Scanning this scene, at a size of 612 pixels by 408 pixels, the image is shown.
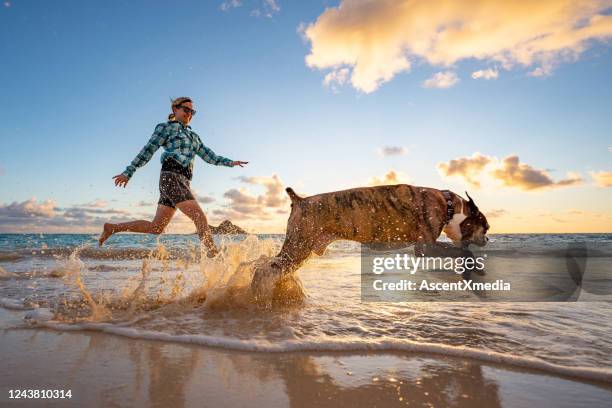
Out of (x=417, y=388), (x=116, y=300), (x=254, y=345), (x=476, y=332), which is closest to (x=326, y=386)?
(x=417, y=388)

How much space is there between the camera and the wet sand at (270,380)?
210 centimetres

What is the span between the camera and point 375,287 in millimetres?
6230

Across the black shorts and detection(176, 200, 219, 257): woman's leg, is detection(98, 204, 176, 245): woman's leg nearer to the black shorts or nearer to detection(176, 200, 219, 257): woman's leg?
the black shorts

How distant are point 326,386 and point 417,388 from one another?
0.57 meters

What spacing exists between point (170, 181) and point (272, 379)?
3.63m

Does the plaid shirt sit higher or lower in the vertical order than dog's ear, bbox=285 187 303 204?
higher

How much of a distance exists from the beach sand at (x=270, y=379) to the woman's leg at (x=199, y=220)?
2292 mm

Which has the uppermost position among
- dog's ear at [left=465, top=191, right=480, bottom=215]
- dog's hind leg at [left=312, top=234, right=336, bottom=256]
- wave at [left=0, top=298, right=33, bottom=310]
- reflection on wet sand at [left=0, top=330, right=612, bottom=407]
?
dog's ear at [left=465, top=191, right=480, bottom=215]

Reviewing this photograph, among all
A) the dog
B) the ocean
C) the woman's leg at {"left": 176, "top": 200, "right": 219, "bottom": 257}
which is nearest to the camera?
the ocean

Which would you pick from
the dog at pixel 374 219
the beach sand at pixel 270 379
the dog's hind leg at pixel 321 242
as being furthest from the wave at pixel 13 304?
the dog's hind leg at pixel 321 242

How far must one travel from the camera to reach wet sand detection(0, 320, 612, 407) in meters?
2.10

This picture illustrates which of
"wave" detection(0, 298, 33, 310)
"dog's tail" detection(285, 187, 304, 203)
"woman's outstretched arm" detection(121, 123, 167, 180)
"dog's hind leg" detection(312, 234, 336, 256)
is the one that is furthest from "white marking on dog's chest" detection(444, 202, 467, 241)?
"wave" detection(0, 298, 33, 310)

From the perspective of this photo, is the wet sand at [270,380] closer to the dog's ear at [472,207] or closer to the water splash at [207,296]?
the water splash at [207,296]

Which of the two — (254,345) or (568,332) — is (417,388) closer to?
(254,345)
